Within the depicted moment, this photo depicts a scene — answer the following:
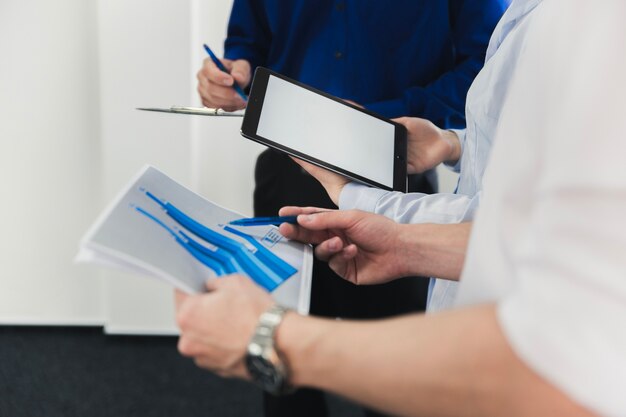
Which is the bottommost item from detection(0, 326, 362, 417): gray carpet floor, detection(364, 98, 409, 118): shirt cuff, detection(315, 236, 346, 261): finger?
detection(0, 326, 362, 417): gray carpet floor

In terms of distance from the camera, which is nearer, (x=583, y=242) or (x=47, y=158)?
(x=583, y=242)

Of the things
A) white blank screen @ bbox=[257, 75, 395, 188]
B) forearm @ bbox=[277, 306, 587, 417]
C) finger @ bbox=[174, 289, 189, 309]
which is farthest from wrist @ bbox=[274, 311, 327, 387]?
white blank screen @ bbox=[257, 75, 395, 188]

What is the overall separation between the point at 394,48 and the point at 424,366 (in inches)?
34.4

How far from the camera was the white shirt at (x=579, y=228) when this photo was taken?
39cm

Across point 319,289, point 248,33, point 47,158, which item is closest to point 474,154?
point 319,289

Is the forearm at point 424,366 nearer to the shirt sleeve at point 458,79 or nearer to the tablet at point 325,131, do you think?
the tablet at point 325,131

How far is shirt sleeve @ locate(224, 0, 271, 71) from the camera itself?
1.30 meters

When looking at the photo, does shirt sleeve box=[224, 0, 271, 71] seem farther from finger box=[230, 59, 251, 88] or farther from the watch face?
the watch face

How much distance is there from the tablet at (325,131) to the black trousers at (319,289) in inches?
6.7

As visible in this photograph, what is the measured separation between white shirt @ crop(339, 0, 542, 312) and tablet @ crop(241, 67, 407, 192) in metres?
0.06

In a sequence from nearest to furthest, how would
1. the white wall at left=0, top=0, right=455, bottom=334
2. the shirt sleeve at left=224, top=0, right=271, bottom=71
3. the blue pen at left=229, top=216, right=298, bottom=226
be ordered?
1. the blue pen at left=229, top=216, right=298, bottom=226
2. the shirt sleeve at left=224, top=0, right=271, bottom=71
3. the white wall at left=0, top=0, right=455, bottom=334

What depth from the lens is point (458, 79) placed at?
118 cm

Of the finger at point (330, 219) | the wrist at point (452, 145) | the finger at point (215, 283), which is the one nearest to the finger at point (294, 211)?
the finger at point (330, 219)

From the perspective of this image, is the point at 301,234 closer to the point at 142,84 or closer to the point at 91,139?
the point at 142,84
